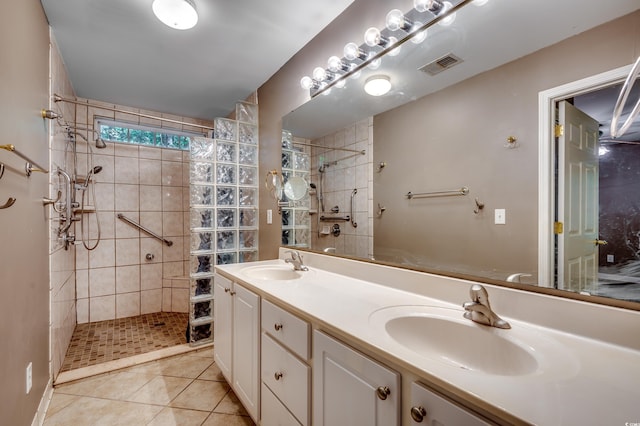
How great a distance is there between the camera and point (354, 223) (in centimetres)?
172

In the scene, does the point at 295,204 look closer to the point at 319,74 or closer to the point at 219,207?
the point at 219,207

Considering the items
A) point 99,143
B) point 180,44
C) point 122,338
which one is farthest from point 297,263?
point 99,143

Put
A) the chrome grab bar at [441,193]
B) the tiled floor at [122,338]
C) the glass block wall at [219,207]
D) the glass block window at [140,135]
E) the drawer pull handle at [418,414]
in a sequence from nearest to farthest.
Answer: the drawer pull handle at [418,414], the chrome grab bar at [441,193], the tiled floor at [122,338], the glass block wall at [219,207], the glass block window at [140,135]

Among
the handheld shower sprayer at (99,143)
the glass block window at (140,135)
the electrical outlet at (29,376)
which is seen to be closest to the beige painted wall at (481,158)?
the electrical outlet at (29,376)

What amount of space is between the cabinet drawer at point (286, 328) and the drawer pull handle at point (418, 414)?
452 millimetres

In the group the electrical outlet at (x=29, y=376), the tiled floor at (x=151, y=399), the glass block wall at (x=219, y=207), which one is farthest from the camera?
the glass block wall at (x=219, y=207)

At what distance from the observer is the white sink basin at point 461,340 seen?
767mm

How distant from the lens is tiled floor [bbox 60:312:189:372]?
7.31 ft

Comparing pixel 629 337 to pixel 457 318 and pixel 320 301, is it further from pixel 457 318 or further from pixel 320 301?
pixel 320 301

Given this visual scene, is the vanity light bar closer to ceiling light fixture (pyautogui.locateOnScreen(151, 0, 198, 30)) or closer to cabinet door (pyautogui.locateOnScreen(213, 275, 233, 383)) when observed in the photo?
ceiling light fixture (pyautogui.locateOnScreen(151, 0, 198, 30))

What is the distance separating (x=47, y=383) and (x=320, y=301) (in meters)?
1.85

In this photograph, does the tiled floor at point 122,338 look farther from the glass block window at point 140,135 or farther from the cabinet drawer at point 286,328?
the glass block window at point 140,135

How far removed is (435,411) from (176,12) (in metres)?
2.08

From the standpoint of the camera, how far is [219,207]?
243 cm
